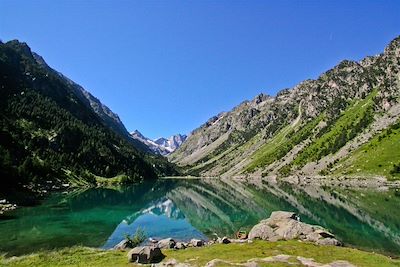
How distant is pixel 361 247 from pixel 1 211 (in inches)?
2996

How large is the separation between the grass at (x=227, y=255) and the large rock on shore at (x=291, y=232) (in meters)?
2.72

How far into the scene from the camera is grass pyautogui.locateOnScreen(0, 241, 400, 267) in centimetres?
3644

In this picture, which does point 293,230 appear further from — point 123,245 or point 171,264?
point 123,245

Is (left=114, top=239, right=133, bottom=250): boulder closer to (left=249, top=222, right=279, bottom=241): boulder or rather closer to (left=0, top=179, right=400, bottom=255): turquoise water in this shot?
(left=0, top=179, right=400, bottom=255): turquoise water

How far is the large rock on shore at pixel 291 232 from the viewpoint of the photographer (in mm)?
45719

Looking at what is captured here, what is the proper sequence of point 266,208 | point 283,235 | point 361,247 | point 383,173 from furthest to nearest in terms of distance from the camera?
point 383,173, point 266,208, point 361,247, point 283,235

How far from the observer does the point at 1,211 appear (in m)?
86.4

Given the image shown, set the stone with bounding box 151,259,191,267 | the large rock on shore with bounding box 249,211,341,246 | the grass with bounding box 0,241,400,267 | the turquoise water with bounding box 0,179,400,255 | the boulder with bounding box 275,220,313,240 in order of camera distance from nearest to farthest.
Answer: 1. the stone with bounding box 151,259,191,267
2. the grass with bounding box 0,241,400,267
3. the large rock on shore with bounding box 249,211,341,246
4. the boulder with bounding box 275,220,313,240
5. the turquoise water with bounding box 0,179,400,255

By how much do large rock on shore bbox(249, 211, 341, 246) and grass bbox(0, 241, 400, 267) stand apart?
2.72 metres

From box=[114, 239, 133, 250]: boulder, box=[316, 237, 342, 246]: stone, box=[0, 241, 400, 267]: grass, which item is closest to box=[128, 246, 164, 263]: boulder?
box=[0, 241, 400, 267]: grass

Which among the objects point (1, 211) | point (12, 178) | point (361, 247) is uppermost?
point (12, 178)

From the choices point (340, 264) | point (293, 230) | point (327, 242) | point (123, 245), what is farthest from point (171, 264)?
point (327, 242)

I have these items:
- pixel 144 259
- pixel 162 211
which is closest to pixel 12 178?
pixel 162 211

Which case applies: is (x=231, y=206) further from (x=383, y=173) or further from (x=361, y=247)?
(x=383, y=173)
